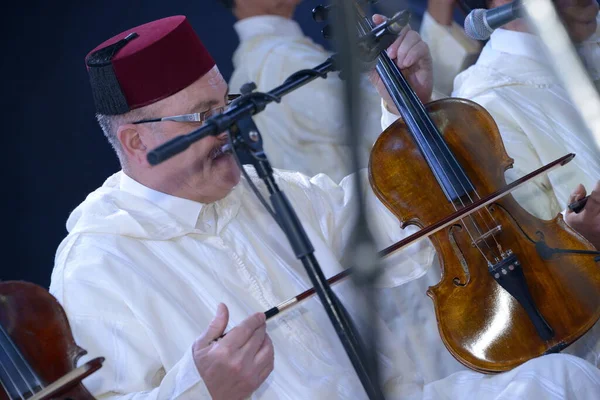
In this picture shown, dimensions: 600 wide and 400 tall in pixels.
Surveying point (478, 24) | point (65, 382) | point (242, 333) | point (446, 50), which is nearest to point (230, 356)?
point (242, 333)

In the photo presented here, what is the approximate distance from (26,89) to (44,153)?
19cm

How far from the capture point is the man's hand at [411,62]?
2229 mm

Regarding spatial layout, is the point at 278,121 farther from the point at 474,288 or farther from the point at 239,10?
the point at 474,288

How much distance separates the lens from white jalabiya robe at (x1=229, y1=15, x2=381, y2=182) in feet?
9.73

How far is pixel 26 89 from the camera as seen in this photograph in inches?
96.3

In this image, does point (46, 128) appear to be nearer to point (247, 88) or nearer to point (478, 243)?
point (247, 88)

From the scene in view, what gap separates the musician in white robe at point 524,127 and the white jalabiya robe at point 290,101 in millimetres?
446

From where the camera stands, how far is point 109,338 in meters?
1.88

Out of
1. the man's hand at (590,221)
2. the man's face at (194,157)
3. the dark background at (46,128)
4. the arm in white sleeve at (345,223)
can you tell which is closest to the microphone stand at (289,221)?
the man's face at (194,157)

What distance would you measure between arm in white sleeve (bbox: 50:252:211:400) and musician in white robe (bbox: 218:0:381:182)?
3.79 ft

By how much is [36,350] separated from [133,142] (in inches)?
29.0

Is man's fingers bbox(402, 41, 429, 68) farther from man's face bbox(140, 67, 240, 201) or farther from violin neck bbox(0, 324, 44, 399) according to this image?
violin neck bbox(0, 324, 44, 399)

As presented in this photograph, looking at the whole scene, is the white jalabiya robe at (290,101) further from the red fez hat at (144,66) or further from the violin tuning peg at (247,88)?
the violin tuning peg at (247,88)

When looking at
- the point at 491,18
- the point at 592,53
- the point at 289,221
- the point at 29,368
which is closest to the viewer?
the point at 289,221
